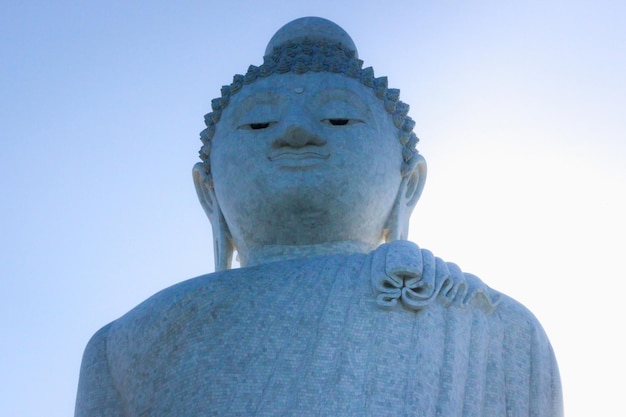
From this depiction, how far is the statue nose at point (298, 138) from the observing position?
9.20m

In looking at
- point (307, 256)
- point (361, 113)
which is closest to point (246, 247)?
point (307, 256)

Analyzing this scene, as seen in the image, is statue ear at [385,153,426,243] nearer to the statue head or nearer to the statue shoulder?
the statue head

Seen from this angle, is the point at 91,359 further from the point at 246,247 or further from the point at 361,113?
the point at 361,113

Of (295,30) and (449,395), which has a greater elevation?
(295,30)

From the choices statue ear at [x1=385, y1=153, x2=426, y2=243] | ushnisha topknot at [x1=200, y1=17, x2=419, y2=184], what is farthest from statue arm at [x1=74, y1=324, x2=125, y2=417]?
statue ear at [x1=385, y1=153, x2=426, y2=243]

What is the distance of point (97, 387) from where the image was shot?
8.47 metres

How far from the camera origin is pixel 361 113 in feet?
31.4

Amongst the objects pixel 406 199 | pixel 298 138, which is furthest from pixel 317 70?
pixel 406 199

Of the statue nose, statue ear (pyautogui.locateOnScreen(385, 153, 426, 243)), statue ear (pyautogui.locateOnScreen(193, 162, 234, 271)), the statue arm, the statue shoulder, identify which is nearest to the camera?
the statue shoulder

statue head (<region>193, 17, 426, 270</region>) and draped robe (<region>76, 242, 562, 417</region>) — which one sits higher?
statue head (<region>193, 17, 426, 270</region>)

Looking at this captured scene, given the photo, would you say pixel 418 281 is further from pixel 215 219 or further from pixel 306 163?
pixel 215 219

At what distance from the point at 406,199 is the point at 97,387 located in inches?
111

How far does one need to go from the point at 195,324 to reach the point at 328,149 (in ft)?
5.87

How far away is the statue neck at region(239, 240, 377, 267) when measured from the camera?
9.27 m
